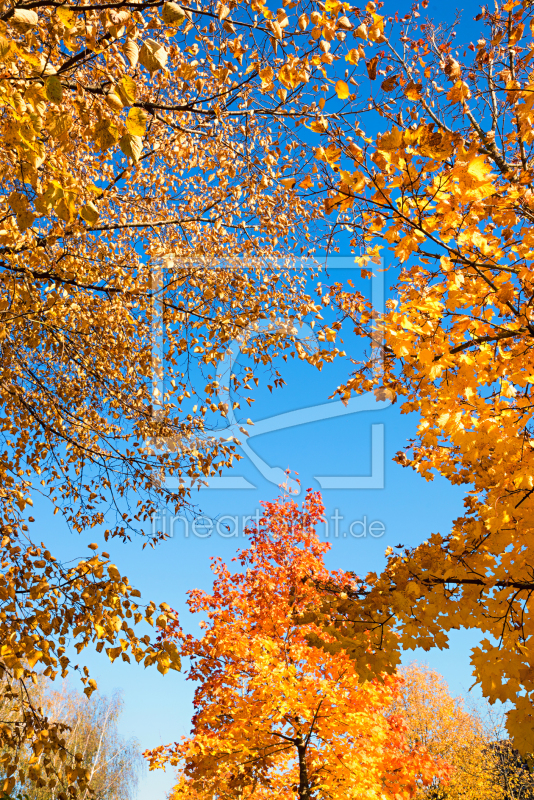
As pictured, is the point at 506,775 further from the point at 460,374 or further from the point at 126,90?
the point at 126,90

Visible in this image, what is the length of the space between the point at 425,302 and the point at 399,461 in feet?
8.25

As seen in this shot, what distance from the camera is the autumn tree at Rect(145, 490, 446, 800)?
7527mm

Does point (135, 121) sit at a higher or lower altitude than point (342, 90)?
lower

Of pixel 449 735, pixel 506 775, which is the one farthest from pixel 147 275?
pixel 449 735

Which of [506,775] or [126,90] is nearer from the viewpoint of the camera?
[126,90]

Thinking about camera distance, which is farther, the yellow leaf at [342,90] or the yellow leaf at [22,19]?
the yellow leaf at [342,90]

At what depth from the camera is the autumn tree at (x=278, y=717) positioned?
7527 mm

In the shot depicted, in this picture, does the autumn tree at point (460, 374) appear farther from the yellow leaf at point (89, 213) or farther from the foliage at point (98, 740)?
the foliage at point (98, 740)

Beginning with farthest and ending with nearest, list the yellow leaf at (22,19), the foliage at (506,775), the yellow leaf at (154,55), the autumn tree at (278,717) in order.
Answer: the foliage at (506,775), the autumn tree at (278,717), the yellow leaf at (154,55), the yellow leaf at (22,19)

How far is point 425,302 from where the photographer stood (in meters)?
3.05

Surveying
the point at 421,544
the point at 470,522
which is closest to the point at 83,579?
the point at 421,544

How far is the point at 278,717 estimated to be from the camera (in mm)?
7094

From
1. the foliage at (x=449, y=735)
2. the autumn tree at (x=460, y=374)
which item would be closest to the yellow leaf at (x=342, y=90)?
the autumn tree at (x=460, y=374)

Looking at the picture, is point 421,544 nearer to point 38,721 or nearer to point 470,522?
point 470,522
